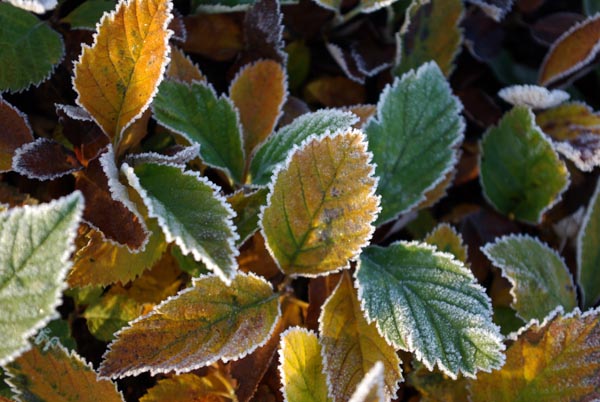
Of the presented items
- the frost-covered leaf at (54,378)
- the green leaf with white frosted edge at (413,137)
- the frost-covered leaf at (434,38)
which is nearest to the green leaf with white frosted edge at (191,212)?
the frost-covered leaf at (54,378)

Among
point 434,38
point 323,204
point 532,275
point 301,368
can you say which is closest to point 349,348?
point 301,368

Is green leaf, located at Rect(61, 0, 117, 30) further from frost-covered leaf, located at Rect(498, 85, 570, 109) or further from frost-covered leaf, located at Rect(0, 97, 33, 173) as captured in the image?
frost-covered leaf, located at Rect(498, 85, 570, 109)

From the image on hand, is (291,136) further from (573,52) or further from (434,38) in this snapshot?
(573,52)

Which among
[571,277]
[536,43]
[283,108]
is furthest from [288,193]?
[536,43]

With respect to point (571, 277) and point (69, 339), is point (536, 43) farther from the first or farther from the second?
point (69, 339)

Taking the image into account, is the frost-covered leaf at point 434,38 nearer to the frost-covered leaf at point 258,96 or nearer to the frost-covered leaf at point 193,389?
the frost-covered leaf at point 258,96

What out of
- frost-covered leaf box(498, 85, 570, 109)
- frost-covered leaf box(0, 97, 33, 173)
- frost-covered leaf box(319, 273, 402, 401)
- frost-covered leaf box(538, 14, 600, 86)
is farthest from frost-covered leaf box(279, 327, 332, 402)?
frost-covered leaf box(538, 14, 600, 86)
